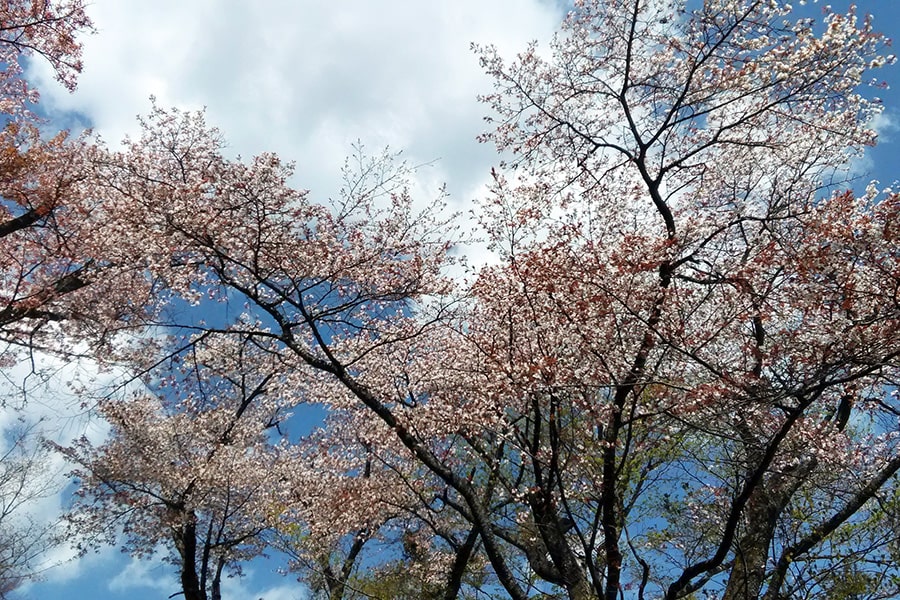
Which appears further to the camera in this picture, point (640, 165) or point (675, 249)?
point (640, 165)

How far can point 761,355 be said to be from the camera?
22.7ft

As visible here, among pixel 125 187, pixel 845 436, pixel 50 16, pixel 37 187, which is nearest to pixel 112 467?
pixel 37 187

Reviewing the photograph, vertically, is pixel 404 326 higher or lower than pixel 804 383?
higher

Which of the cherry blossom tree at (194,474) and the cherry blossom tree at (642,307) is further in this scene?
the cherry blossom tree at (194,474)

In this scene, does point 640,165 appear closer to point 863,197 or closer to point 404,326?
point 863,197

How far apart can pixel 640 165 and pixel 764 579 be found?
17.4 feet

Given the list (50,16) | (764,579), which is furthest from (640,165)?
(50,16)

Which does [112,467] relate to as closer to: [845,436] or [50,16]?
[50,16]

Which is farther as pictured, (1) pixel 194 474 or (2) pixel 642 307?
(1) pixel 194 474

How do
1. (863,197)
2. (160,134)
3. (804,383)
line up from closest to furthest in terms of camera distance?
(804,383), (863,197), (160,134)

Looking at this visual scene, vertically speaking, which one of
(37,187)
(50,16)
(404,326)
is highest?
(50,16)

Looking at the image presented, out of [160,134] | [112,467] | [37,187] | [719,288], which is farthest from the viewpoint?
[112,467]

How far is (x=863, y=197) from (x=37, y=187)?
12096 mm

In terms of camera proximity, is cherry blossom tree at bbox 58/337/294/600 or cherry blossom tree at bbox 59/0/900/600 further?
cherry blossom tree at bbox 58/337/294/600
